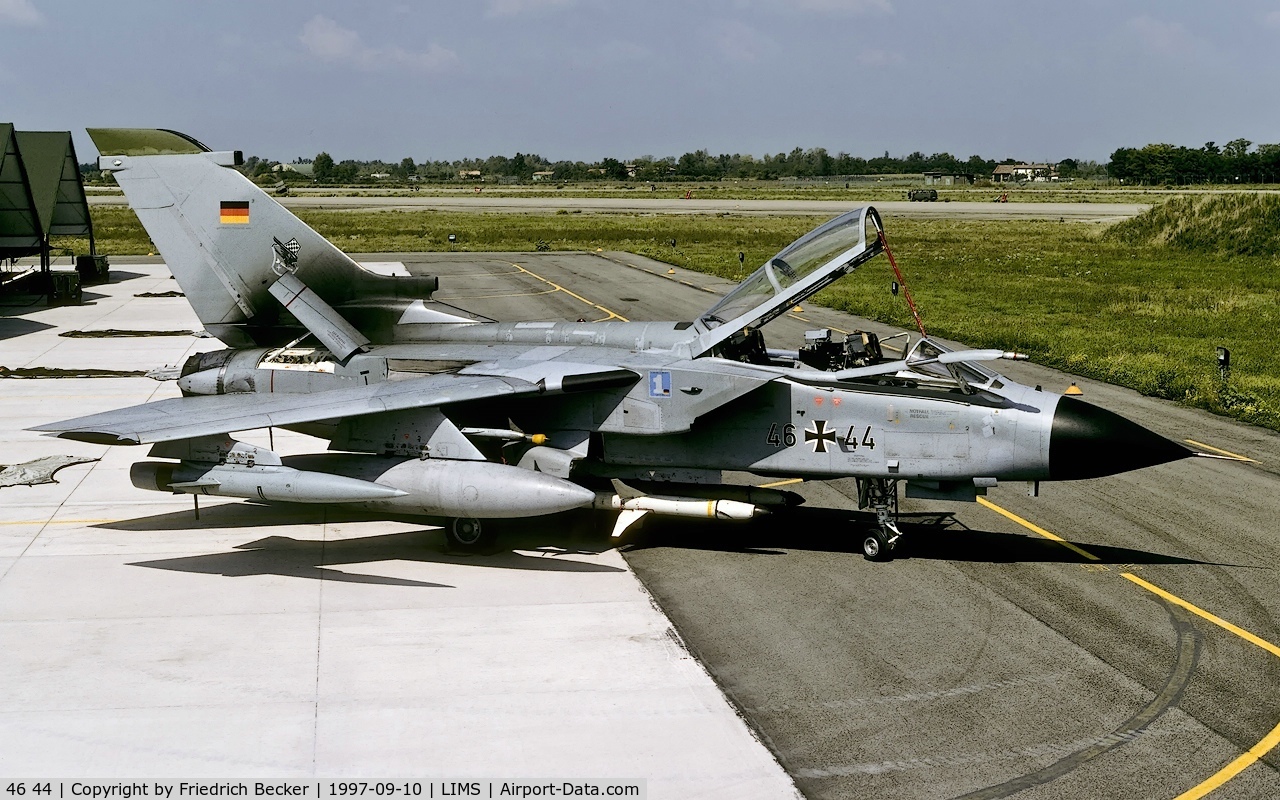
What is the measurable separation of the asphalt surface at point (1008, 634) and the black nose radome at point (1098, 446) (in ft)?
4.53

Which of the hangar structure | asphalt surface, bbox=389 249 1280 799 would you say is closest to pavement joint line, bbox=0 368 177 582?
asphalt surface, bbox=389 249 1280 799

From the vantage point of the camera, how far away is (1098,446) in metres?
11.3

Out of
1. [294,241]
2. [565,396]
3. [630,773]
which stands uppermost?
[294,241]

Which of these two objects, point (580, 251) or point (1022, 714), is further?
point (580, 251)

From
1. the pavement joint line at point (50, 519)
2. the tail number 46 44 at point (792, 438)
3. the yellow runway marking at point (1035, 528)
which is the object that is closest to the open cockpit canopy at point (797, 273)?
the tail number 46 44 at point (792, 438)

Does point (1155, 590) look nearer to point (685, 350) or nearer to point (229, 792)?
point (685, 350)

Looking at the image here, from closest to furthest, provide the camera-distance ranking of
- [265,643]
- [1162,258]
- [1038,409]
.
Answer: [265,643], [1038,409], [1162,258]

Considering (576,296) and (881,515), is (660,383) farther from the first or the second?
(576,296)

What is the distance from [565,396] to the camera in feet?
43.0

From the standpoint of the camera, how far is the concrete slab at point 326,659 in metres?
8.28

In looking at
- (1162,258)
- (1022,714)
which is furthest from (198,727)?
(1162,258)

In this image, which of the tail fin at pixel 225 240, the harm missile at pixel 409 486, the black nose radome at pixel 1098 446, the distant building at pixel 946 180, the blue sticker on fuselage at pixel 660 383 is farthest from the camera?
the distant building at pixel 946 180

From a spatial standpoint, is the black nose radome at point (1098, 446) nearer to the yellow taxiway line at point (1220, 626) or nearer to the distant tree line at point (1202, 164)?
the yellow taxiway line at point (1220, 626)

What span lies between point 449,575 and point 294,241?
521 centimetres
